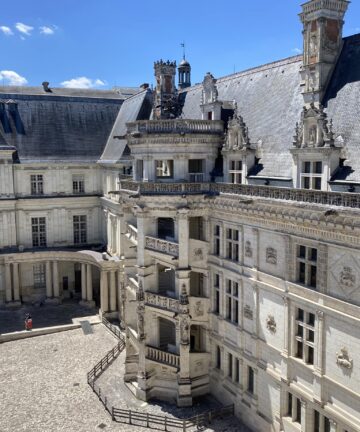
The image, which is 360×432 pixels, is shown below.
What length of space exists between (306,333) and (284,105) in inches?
526

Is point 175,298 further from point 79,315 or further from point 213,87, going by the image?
point 79,315

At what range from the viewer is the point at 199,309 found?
1196 inches

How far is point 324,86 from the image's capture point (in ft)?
85.3

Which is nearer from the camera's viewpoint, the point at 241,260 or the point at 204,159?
the point at 241,260

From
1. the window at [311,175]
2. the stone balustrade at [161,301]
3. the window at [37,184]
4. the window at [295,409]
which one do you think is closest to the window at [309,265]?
the window at [311,175]

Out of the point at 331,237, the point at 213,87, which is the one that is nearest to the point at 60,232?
the point at 213,87

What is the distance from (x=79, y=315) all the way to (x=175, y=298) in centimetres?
1834

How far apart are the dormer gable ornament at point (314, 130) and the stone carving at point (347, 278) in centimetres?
572

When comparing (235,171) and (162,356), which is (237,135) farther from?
(162,356)

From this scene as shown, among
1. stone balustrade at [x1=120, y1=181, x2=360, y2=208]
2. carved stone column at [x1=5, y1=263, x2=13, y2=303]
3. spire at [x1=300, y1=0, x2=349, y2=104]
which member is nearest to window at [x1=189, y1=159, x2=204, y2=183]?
stone balustrade at [x1=120, y1=181, x2=360, y2=208]

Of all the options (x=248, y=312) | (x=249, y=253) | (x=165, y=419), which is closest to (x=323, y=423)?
(x=248, y=312)

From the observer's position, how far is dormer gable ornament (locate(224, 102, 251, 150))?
90.7 ft

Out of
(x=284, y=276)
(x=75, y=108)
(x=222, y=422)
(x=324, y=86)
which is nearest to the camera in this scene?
(x=284, y=276)

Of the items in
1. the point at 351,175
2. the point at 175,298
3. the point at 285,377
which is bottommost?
the point at 285,377
